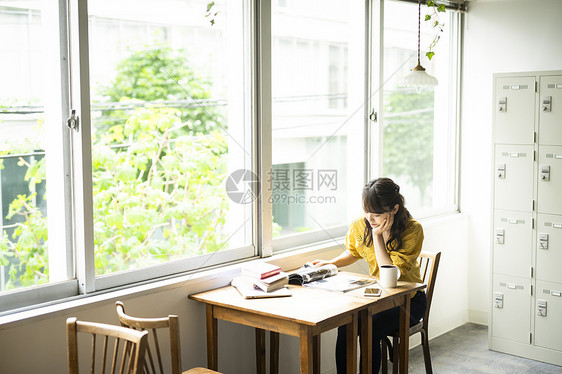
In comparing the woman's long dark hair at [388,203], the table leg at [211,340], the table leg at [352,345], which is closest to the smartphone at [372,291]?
the table leg at [352,345]

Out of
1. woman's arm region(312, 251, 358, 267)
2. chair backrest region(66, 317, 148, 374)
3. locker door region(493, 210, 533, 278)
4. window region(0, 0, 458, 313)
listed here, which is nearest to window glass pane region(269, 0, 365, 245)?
window region(0, 0, 458, 313)

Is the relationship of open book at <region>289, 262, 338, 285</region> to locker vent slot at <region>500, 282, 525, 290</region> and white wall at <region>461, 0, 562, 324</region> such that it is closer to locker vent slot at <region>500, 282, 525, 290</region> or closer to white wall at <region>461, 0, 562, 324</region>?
locker vent slot at <region>500, 282, 525, 290</region>

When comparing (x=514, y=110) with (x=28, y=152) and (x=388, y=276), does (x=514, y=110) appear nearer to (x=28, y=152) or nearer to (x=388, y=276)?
(x=388, y=276)

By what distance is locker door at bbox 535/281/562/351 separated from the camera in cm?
390

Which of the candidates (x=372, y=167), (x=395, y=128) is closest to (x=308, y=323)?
(x=372, y=167)

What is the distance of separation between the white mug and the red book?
0.48 metres

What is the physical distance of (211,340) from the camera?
2.84 meters

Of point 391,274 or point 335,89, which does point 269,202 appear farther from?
point 335,89

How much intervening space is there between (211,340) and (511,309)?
7.19 feet

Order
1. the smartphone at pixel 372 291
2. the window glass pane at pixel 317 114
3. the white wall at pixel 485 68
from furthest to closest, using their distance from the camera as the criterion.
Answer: the white wall at pixel 485 68 → the window glass pane at pixel 317 114 → the smartphone at pixel 372 291

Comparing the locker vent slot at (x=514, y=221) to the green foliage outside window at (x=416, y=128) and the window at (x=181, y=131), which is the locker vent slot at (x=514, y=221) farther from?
the green foliage outside window at (x=416, y=128)

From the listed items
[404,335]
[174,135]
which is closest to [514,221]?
[404,335]

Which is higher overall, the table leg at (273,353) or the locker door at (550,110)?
the locker door at (550,110)

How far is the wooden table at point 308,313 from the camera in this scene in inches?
97.0
